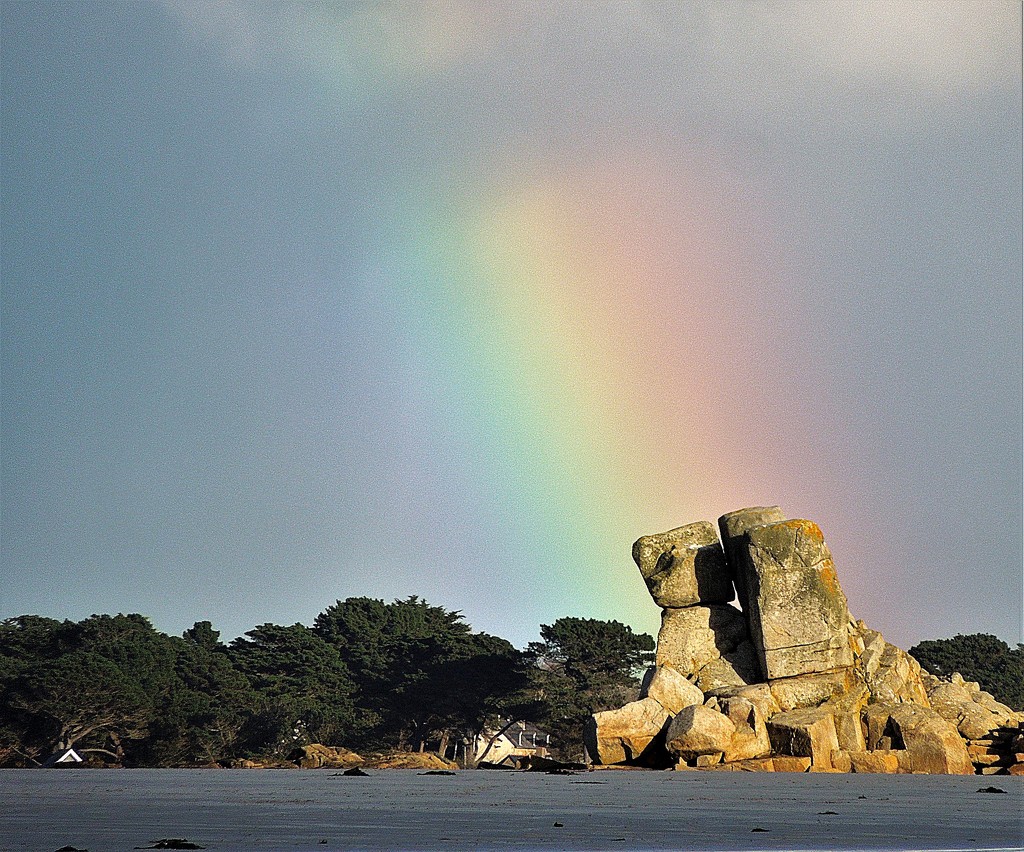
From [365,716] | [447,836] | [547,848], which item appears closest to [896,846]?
[547,848]

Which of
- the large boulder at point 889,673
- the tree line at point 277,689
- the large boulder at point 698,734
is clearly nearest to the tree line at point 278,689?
the tree line at point 277,689

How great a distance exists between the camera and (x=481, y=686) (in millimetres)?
59719

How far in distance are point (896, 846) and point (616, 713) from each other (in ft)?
93.2

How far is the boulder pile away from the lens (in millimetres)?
31938

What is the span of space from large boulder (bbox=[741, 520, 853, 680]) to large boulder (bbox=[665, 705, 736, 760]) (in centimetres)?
604

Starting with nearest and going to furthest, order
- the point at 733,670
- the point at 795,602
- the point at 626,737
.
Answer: the point at 626,737 < the point at 795,602 < the point at 733,670

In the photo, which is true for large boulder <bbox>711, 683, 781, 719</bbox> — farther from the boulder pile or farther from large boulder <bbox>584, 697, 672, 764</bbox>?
large boulder <bbox>584, 697, 672, 764</bbox>

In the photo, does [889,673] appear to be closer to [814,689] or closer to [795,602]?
[814,689]

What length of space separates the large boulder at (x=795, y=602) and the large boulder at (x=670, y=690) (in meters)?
3.13

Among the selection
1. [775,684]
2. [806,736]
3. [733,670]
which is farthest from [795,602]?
[806,736]

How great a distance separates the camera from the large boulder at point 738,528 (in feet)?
129

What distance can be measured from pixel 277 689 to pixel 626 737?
102ft

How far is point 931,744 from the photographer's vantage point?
32.9 metres

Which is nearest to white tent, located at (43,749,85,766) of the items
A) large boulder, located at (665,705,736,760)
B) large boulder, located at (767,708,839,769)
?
large boulder, located at (665,705,736,760)
